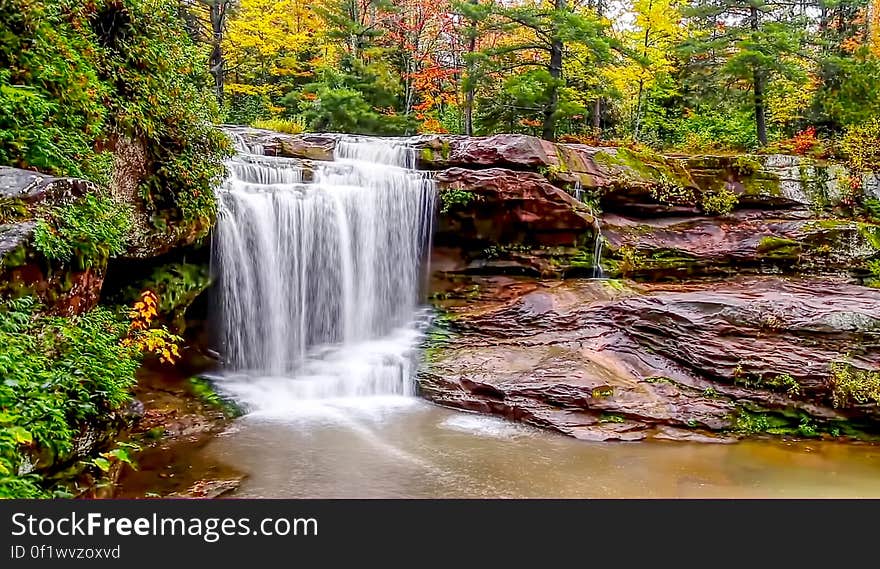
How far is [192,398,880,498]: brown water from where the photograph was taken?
228 inches

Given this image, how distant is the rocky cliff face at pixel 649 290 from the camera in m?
8.04

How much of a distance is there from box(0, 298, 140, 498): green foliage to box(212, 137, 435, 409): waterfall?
3936mm

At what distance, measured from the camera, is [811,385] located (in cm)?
804

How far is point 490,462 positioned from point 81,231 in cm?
455

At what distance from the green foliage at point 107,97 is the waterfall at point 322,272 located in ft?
5.61

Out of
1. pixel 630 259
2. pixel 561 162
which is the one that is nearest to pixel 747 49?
pixel 561 162

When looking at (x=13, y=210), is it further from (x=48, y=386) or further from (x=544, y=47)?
(x=544, y=47)

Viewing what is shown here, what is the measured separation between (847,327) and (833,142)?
8906mm

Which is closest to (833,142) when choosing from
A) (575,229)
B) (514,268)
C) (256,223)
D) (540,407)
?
(575,229)

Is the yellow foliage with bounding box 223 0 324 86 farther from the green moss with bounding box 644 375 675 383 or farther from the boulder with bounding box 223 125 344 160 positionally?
the green moss with bounding box 644 375 675 383

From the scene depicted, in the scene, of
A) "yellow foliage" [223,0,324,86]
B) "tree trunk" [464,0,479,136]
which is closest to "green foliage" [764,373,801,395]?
"tree trunk" [464,0,479,136]
